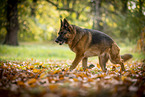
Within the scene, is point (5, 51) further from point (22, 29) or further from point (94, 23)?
point (94, 23)

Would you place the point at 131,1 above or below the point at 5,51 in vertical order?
above

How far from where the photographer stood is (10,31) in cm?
1441

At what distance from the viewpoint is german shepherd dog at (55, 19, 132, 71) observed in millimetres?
4371

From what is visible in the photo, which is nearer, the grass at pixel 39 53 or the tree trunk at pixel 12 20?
the grass at pixel 39 53

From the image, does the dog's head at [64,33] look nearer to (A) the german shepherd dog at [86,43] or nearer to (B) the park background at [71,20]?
(A) the german shepherd dog at [86,43]

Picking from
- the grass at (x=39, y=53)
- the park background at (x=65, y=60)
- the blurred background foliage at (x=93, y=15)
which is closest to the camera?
the park background at (x=65, y=60)

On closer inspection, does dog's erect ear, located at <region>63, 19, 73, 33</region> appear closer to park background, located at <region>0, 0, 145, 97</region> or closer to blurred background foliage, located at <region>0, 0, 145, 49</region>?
park background, located at <region>0, 0, 145, 97</region>

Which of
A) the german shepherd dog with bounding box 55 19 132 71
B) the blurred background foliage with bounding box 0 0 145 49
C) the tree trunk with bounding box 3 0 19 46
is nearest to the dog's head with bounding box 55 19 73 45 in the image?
the german shepherd dog with bounding box 55 19 132 71

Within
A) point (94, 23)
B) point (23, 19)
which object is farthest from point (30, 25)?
point (94, 23)

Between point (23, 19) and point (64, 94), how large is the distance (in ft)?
50.4

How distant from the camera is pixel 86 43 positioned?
4.59 metres

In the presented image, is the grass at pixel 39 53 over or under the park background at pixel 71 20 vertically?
under

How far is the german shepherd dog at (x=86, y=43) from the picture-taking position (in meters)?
4.37

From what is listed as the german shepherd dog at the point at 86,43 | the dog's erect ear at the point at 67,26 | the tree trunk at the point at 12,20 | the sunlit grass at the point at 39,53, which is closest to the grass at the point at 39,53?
the sunlit grass at the point at 39,53
